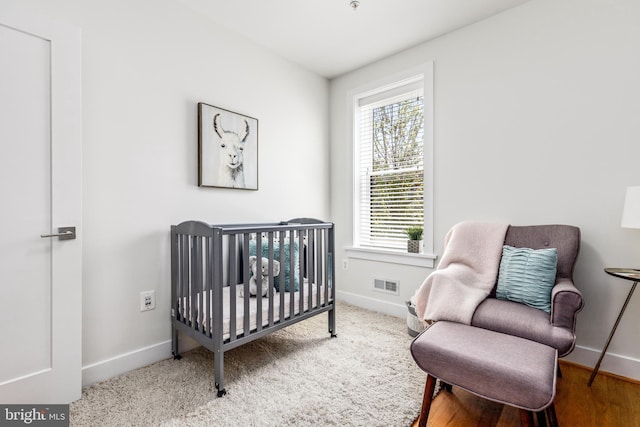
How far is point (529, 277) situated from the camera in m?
1.73

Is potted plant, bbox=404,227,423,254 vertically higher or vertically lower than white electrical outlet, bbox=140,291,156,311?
higher

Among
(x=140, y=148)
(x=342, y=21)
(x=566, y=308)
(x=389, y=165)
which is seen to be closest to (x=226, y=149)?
A: (x=140, y=148)

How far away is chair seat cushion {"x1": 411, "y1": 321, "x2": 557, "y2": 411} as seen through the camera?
1.06 m

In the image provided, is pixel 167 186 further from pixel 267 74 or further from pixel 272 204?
pixel 267 74

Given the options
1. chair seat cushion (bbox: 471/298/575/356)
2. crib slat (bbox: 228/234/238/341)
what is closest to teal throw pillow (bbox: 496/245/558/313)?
chair seat cushion (bbox: 471/298/575/356)

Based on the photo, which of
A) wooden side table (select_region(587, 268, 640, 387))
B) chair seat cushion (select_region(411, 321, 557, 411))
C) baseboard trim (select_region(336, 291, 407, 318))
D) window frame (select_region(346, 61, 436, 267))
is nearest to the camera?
chair seat cushion (select_region(411, 321, 557, 411))

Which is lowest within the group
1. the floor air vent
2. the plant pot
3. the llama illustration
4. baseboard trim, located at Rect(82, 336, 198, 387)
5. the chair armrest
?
baseboard trim, located at Rect(82, 336, 198, 387)

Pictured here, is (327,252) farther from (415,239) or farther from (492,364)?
(492,364)

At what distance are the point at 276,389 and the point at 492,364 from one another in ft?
3.55

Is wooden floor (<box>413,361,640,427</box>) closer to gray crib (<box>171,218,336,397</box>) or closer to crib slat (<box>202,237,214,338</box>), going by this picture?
gray crib (<box>171,218,336,397</box>)

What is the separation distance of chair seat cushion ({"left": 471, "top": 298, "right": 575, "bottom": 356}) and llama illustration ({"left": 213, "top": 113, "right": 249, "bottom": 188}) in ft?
6.15

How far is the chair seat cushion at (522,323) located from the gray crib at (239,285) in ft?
3.54

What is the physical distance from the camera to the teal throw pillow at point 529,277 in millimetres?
1681

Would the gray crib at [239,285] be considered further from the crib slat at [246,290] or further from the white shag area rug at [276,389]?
the white shag area rug at [276,389]
